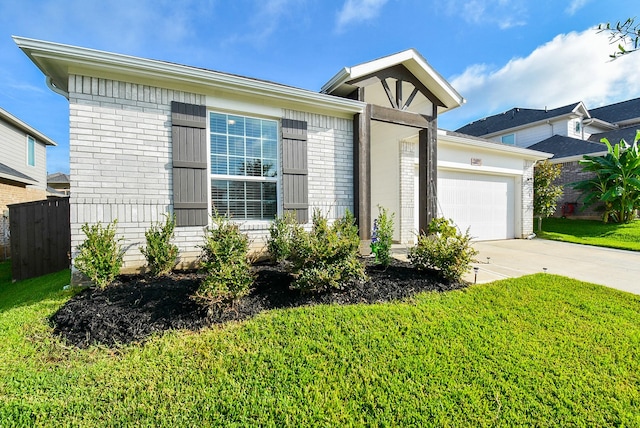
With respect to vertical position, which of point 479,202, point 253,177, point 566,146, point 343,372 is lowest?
point 343,372

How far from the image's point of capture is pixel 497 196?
9977 mm

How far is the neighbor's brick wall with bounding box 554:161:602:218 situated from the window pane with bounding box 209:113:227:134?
16321 mm

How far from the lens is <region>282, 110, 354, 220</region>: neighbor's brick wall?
5.71m

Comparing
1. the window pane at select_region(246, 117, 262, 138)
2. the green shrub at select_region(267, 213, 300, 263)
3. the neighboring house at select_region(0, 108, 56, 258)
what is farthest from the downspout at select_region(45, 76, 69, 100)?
the neighboring house at select_region(0, 108, 56, 258)

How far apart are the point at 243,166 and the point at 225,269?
2.60 metres

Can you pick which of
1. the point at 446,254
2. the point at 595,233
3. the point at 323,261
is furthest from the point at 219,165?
the point at 595,233

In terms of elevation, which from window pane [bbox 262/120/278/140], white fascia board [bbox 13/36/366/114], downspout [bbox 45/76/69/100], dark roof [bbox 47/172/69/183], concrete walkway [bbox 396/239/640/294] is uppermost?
dark roof [bbox 47/172/69/183]

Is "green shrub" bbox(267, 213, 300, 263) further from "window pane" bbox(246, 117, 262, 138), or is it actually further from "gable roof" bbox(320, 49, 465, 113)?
"gable roof" bbox(320, 49, 465, 113)

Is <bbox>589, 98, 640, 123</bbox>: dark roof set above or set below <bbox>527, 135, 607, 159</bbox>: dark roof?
above

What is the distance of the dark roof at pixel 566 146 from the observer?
13375mm

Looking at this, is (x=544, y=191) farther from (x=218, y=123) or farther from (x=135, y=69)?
(x=135, y=69)

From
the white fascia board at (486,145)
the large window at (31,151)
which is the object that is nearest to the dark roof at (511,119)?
the white fascia board at (486,145)

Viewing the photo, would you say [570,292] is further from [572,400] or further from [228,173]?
[228,173]

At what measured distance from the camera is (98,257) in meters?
3.81
